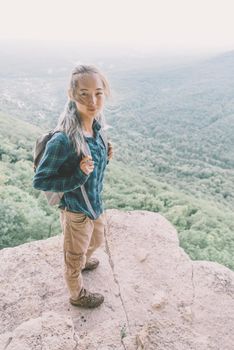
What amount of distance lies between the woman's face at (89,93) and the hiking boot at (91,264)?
4.86 feet

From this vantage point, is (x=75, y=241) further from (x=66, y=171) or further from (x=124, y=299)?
(x=124, y=299)

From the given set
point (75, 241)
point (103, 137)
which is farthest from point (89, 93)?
point (75, 241)

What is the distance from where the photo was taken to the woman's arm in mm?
2281

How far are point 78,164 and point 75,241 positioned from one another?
627 millimetres

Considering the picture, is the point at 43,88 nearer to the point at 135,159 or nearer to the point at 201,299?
the point at 135,159

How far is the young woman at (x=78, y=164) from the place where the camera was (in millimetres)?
2311

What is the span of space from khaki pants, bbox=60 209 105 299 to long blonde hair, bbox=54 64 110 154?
566 millimetres

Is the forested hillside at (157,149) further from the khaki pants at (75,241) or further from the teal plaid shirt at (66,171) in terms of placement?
the khaki pants at (75,241)

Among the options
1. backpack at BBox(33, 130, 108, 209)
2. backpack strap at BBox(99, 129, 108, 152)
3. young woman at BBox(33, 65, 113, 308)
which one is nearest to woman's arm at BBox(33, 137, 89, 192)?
young woman at BBox(33, 65, 113, 308)

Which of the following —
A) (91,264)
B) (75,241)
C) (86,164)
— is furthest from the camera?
(91,264)

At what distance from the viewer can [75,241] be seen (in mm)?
2697

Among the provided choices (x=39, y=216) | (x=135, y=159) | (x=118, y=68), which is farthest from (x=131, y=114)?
(x=39, y=216)

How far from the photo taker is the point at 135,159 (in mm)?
45312

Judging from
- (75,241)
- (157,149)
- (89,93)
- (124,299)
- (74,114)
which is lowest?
(157,149)
